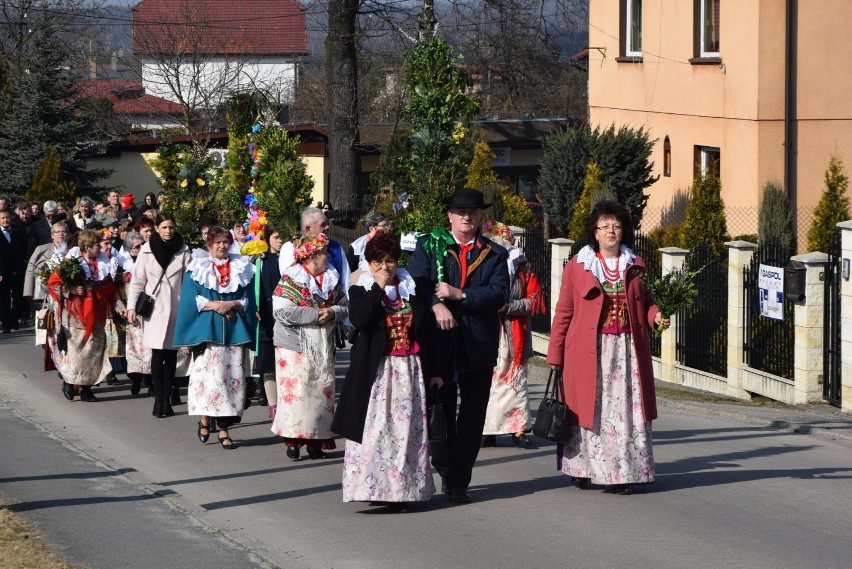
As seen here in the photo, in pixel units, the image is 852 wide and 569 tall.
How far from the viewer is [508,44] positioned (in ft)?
121

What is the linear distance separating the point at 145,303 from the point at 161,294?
19 centimetres

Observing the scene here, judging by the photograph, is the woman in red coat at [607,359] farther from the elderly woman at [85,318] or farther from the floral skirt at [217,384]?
the elderly woman at [85,318]

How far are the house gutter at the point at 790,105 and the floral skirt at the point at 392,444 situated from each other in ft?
57.0

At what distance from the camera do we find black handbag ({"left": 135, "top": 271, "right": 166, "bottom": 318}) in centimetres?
1308

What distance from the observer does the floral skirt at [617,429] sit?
8.53 meters

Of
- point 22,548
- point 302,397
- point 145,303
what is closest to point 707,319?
point 145,303

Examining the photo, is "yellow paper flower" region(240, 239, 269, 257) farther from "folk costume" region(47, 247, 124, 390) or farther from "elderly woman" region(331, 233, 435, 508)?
"elderly woman" region(331, 233, 435, 508)

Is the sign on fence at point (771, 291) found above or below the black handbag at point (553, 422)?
above

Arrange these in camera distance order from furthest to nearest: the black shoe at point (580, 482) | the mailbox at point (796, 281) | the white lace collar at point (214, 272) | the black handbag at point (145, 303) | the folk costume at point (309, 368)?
the mailbox at point (796, 281)
the black handbag at point (145, 303)
the white lace collar at point (214, 272)
the folk costume at point (309, 368)
the black shoe at point (580, 482)

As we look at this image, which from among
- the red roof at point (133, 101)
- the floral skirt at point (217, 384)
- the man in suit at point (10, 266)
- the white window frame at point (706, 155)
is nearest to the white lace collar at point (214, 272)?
the floral skirt at point (217, 384)

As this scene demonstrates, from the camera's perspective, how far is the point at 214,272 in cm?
1127

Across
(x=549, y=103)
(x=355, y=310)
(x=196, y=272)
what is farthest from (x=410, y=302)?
(x=549, y=103)

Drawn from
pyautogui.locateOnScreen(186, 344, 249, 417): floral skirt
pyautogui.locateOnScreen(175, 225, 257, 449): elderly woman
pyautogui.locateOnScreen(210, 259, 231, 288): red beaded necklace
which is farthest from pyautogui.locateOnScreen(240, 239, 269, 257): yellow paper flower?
pyautogui.locateOnScreen(186, 344, 249, 417): floral skirt

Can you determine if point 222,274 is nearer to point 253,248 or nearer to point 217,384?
point 253,248
